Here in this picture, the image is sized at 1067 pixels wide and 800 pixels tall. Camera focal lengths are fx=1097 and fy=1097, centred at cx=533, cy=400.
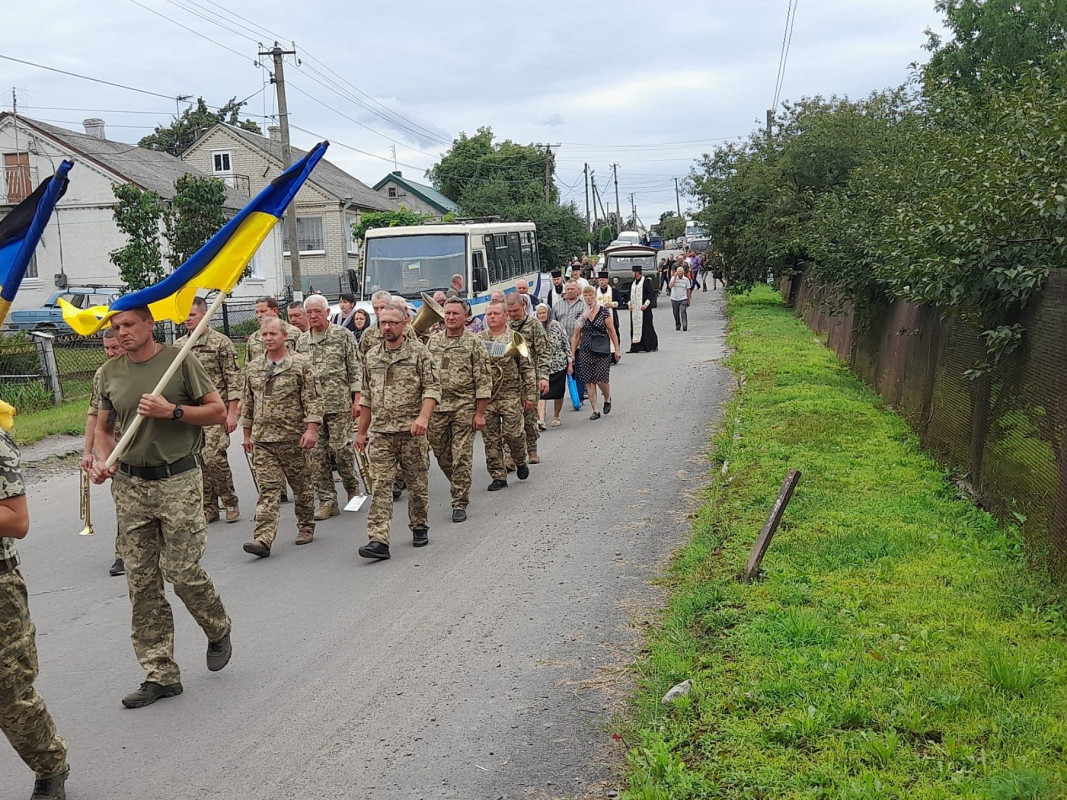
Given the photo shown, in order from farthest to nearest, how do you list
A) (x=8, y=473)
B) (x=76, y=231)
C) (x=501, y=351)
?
(x=76, y=231)
(x=501, y=351)
(x=8, y=473)

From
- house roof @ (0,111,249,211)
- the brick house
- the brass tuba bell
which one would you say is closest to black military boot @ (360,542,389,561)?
the brass tuba bell

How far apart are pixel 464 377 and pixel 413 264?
11.0m

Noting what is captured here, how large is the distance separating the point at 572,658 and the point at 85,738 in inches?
98.5

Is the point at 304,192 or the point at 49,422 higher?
the point at 304,192

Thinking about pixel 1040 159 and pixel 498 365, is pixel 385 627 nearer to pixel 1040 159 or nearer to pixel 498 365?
pixel 498 365

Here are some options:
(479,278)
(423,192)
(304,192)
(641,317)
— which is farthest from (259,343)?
(423,192)

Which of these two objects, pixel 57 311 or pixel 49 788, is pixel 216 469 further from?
pixel 57 311

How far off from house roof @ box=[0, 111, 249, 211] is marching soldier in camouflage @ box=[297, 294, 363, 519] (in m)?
30.2

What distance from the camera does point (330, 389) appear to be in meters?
9.98

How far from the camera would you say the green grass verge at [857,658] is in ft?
14.0

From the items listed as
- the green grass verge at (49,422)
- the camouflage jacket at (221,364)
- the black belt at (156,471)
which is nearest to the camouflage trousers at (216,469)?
the camouflage jacket at (221,364)

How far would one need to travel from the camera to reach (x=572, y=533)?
896cm

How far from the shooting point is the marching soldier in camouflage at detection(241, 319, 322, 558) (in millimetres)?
8805

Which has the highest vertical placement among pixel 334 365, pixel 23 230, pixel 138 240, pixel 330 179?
pixel 330 179
